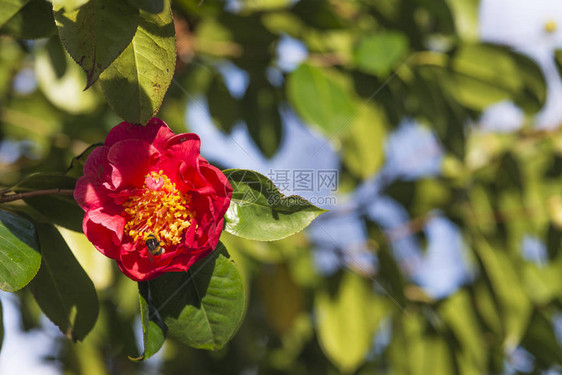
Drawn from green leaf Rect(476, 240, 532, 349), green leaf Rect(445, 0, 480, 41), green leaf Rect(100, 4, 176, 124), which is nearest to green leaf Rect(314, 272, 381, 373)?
green leaf Rect(476, 240, 532, 349)

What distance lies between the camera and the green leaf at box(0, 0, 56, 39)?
65 cm

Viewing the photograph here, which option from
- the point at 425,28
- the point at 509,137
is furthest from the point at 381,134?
the point at 509,137

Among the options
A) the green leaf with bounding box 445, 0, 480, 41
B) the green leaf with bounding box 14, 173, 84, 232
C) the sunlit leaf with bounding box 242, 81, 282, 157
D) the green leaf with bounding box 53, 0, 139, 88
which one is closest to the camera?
the green leaf with bounding box 53, 0, 139, 88

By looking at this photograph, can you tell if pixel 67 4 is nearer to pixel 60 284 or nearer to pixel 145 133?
pixel 145 133

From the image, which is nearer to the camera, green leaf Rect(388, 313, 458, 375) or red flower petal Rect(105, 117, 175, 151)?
red flower petal Rect(105, 117, 175, 151)

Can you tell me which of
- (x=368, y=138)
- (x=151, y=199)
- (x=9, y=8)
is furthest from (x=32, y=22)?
(x=368, y=138)

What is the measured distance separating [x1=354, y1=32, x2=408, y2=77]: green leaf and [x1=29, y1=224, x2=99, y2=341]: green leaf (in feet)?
2.46

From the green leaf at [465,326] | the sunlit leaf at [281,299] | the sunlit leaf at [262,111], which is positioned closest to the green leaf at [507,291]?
the green leaf at [465,326]

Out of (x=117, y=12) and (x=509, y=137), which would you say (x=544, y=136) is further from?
(x=117, y=12)

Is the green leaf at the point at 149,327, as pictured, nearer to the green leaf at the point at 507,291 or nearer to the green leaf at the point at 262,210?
the green leaf at the point at 262,210

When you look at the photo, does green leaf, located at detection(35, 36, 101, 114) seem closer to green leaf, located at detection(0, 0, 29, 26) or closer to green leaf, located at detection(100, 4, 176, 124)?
green leaf, located at detection(0, 0, 29, 26)

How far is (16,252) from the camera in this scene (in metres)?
0.54

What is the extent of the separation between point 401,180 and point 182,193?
1.08m

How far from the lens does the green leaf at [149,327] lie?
20.6 inches
